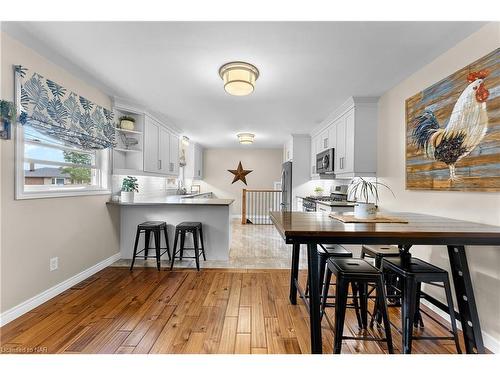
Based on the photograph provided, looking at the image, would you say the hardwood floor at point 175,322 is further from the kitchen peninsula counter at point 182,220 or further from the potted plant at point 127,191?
the potted plant at point 127,191

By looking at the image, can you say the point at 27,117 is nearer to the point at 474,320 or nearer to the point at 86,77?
the point at 86,77

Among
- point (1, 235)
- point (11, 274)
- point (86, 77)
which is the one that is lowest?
point (11, 274)

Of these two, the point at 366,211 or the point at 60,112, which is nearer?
the point at 366,211

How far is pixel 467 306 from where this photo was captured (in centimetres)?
166

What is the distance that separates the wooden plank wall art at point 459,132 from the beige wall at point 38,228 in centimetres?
381

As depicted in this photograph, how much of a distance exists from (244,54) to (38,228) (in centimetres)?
258

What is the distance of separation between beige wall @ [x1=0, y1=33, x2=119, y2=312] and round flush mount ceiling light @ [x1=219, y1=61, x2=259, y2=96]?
1.78 m

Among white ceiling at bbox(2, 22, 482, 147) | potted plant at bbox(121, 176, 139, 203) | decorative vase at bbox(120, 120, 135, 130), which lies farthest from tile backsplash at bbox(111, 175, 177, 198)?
white ceiling at bbox(2, 22, 482, 147)

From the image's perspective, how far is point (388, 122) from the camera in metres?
3.18

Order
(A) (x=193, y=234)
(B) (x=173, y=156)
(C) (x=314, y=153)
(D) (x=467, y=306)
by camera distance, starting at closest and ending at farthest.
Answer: (D) (x=467, y=306) → (A) (x=193, y=234) → (B) (x=173, y=156) → (C) (x=314, y=153)

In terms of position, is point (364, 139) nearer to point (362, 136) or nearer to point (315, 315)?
point (362, 136)

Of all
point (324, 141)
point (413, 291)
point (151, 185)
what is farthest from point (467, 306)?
point (151, 185)
